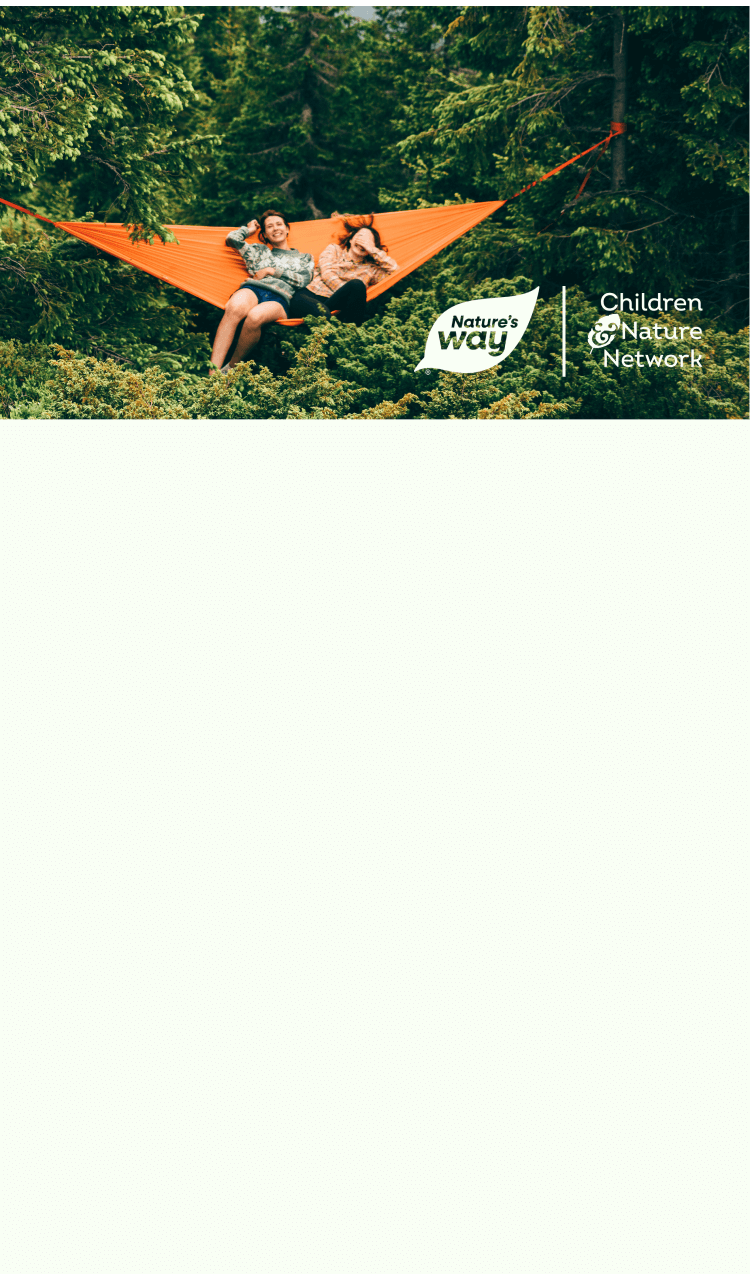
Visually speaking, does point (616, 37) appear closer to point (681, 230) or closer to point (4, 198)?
point (681, 230)

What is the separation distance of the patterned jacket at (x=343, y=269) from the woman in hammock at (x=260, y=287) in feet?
0.30

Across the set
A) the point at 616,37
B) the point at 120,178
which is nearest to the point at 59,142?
the point at 120,178

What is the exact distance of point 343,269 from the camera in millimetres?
7262

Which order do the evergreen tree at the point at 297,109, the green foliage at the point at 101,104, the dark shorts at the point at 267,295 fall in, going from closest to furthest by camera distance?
the green foliage at the point at 101,104 → the dark shorts at the point at 267,295 → the evergreen tree at the point at 297,109

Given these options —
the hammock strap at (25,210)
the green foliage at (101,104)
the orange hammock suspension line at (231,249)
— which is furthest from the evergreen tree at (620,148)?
the hammock strap at (25,210)

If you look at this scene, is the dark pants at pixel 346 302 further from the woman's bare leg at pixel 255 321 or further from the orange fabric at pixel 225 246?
the woman's bare leg at pixel 255 321

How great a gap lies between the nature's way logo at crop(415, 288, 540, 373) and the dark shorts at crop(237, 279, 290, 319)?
93cm

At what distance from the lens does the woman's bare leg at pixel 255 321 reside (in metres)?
7.18

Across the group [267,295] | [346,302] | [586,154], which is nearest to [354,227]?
[346,302]

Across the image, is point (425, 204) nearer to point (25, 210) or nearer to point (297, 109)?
point (297, 109)

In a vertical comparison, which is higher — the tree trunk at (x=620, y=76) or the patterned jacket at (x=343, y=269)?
the tree trunk at (x=620, y=76)

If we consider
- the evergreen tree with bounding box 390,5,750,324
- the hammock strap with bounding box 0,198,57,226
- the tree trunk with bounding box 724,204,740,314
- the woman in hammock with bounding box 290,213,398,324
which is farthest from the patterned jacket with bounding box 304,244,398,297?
the tree trunk with bounding box 724,204,740,314

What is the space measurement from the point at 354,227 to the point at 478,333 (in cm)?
107

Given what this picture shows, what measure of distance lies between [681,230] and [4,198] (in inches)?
166
